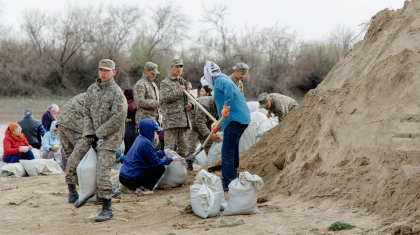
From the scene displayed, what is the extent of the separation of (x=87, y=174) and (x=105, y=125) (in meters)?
0.61

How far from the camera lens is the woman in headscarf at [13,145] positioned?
9133mm

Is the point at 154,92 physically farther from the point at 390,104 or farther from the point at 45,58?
the point at 45,58

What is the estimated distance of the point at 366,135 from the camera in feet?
16.1

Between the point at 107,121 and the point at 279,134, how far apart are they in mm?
3052

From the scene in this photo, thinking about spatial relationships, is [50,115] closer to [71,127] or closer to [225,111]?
[71,127]

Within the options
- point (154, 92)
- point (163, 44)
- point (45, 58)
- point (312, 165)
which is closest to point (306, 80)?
point (163, 44)

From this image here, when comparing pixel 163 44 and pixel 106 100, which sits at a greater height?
pixel 163 44

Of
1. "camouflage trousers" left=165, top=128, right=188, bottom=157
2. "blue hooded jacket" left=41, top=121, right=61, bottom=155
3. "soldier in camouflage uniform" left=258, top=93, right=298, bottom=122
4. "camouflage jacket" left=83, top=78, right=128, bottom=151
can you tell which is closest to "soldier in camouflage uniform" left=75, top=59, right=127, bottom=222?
"camouflage jacket" left=83, top=78, right=128, bottom=151

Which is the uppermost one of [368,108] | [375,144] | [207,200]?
[368,108]

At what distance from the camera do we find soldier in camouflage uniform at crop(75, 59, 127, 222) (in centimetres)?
509

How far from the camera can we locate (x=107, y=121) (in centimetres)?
512

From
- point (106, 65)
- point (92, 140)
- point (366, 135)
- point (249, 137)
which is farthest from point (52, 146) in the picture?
point (366, 135)

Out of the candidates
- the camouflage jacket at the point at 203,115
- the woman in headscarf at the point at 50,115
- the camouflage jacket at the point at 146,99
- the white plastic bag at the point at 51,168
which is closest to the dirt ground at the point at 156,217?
the camouflage jacket at the point at 203,115

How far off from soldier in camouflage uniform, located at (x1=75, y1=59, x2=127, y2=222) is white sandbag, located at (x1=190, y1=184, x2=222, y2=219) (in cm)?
106
